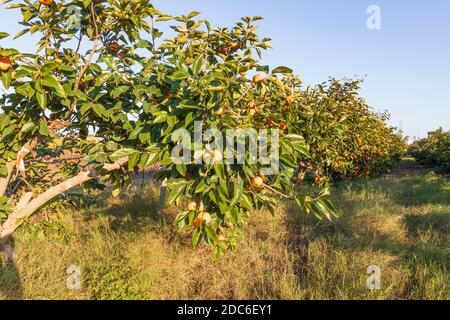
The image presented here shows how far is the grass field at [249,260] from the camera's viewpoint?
2.74m

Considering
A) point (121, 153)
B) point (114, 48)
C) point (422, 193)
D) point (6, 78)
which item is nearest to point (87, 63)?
point (114, 48)

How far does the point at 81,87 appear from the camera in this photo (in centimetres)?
230

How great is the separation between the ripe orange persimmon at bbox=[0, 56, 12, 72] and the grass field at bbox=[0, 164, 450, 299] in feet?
5.89

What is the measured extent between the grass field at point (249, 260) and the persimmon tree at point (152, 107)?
0.63 m

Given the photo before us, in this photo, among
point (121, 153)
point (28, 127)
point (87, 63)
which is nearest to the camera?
point (121, 153)

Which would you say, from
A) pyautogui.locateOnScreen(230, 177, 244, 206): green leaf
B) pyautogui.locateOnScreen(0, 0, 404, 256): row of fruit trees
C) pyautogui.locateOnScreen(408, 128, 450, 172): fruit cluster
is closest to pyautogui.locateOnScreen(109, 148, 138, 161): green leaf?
pyautogui.locateOnScreen(0, 0, 404, 256): row of fruit trees

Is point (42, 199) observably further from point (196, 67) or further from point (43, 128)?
point (196, 67)

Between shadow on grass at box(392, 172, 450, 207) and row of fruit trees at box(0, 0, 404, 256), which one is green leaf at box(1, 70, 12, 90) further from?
shadow on grass at box(392, 172, 450, 207)

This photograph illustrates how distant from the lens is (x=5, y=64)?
185 cm

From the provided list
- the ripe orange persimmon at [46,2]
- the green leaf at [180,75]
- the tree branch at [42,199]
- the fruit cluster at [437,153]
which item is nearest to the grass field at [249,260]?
the tree branch at [42,199]

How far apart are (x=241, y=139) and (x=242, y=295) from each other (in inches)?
67.9

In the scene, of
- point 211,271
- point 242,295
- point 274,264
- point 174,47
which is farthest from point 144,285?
point 174,47

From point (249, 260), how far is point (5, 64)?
8.71ft

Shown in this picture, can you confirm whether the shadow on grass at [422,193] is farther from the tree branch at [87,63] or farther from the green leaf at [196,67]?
the tree branch at [87,63]
